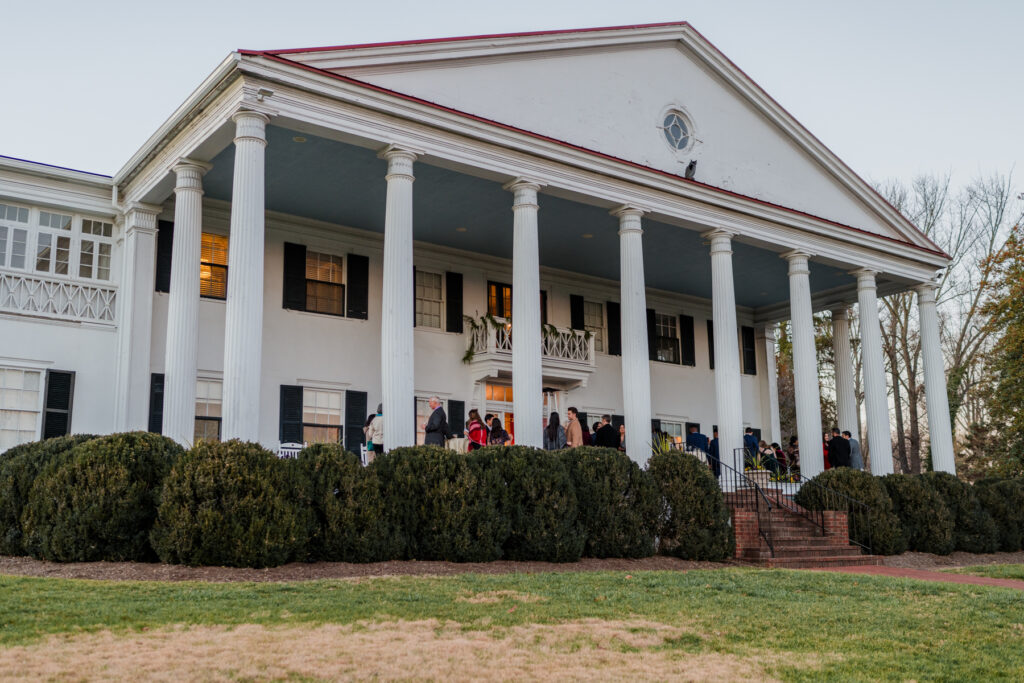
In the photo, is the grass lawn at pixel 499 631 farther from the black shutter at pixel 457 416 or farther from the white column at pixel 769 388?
the white column at pixel 769 388

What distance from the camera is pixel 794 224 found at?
21922 mm

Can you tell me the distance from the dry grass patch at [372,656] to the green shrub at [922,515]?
12.6 m

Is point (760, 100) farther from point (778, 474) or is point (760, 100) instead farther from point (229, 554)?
point (229, 554)

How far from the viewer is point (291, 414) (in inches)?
782

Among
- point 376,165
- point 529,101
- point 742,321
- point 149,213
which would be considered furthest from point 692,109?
point 149,213

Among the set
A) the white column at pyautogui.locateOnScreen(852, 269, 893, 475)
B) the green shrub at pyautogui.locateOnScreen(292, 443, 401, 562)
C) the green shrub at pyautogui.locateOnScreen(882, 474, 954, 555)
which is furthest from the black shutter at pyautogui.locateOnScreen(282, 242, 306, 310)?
the white column at pyautogui.locateOnScreen(852, 269, 893, 475)

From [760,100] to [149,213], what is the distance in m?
14.0

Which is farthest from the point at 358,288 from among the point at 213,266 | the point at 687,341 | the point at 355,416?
the point at 687,341

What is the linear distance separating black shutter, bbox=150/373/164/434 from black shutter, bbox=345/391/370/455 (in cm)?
392

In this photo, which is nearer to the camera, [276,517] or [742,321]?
[276,517]

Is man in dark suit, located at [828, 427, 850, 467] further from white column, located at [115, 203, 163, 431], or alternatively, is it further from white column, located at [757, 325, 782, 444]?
white column, located at [115, 203, 163, 431]

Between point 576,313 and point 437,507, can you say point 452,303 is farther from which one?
point 437,507

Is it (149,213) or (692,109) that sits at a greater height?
(692,109)

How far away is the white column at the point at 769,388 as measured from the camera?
2956 cm
